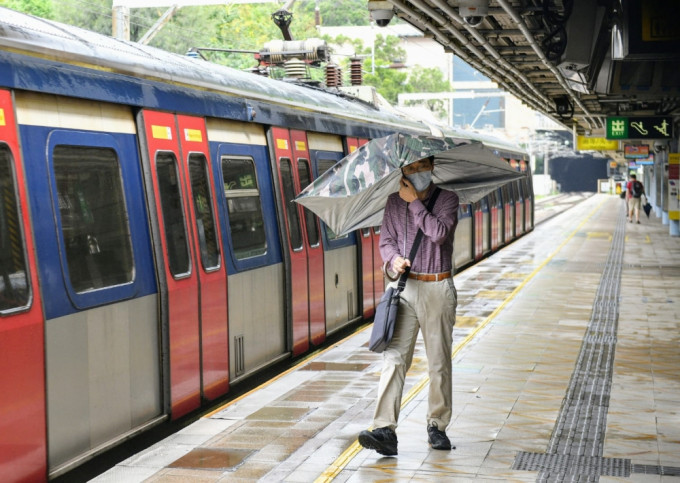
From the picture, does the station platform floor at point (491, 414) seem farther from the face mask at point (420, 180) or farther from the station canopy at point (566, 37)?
the station canopy at point (566, 37)

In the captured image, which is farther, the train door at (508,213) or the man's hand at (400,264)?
the train door at (508,213)

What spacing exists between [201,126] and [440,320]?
286 cm

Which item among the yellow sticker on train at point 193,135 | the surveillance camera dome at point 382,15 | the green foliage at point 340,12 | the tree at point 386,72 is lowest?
the yellow sticker on train at point 193,135

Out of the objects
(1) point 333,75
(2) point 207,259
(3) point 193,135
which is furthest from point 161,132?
(1) point 333,75

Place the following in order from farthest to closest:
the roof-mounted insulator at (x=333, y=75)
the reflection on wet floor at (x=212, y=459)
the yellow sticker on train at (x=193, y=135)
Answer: the roof-mounted insulator at (x=333, y=75)
the yellow sticker on train at (x=193, y=135)
the reflection on wet floor at (x=212, y=459)

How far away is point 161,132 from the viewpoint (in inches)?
311

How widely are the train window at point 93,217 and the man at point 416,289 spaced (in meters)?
1.74

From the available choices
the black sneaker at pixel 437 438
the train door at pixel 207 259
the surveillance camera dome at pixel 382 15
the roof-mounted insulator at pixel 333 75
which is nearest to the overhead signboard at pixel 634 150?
the roof-mounted insulator at pixel 333 75

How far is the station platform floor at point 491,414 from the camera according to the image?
6762 mm

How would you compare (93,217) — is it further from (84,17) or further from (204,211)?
(84,17)

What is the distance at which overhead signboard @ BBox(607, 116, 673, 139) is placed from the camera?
21406 mm

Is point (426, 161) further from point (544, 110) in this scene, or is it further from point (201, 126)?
point (544, 110)

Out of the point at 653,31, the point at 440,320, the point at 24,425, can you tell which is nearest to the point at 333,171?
the point at 440,320

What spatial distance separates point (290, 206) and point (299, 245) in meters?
0.43
